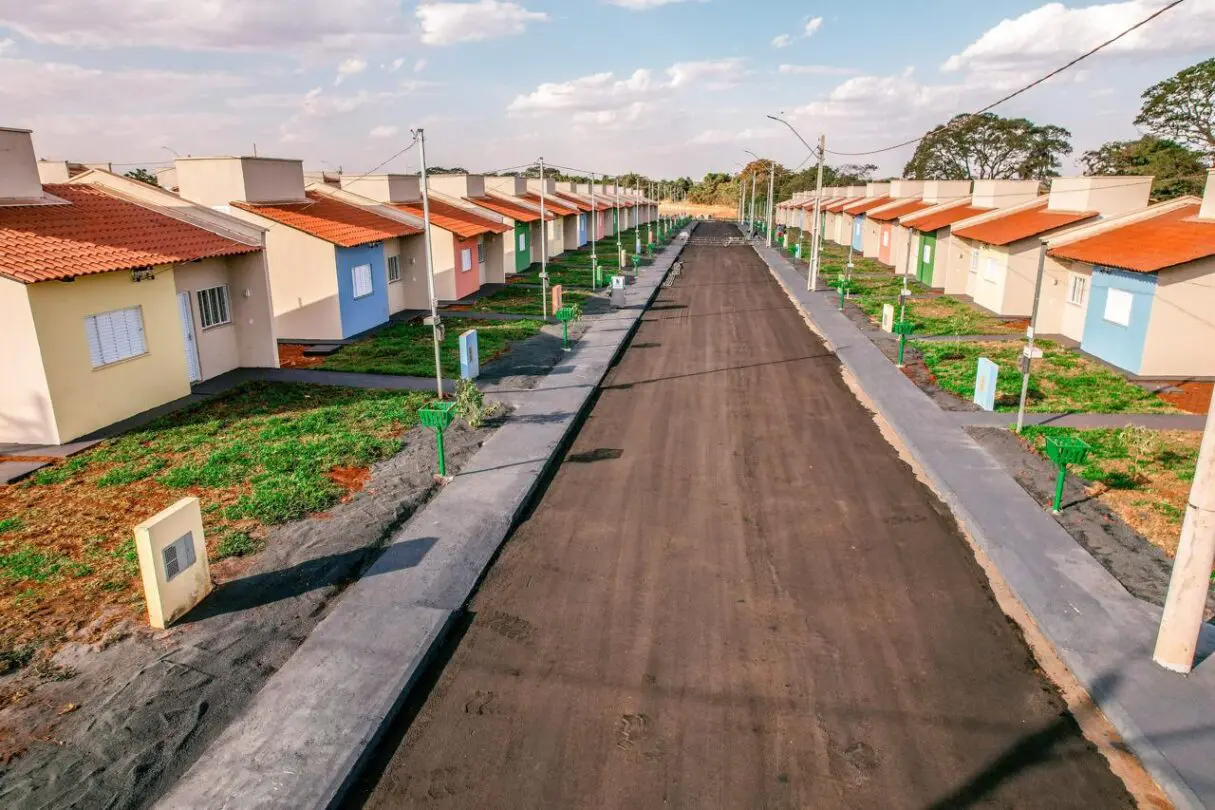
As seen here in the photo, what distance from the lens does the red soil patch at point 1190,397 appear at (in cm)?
1789

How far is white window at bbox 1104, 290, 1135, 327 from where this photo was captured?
2169 centimetres

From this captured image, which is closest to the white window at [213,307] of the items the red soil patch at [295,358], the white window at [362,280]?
the red soil patch at [295,358]

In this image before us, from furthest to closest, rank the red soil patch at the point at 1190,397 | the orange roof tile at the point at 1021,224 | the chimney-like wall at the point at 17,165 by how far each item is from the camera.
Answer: the orange roof tile at the point at 1021,224, the red soil patch at the point at 1190,397, the chimney-like wall at the point at 17,165

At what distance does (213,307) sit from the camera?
2094 centimetres

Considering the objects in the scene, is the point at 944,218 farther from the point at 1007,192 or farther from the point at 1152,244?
the point at 1152,244

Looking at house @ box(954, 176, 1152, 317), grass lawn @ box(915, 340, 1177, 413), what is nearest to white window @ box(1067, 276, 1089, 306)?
grass lawn @ box(915, 340, 1177, 413)

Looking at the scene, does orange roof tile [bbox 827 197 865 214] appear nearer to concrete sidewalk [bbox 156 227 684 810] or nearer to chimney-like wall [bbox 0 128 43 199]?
chimney-like wall [bbox 0 128 43 199]

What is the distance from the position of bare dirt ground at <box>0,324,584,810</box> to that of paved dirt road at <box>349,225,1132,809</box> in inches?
74.1

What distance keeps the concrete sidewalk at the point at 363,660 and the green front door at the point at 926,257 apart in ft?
104

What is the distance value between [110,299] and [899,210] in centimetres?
4519

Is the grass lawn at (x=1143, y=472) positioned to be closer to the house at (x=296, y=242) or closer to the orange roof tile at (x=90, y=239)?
the orange roof tile at (x=90, y=239)

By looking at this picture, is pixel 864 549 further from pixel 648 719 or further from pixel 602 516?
pixel 648 719

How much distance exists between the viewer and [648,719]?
7.52 m

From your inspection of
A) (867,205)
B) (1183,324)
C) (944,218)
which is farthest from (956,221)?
(867,205)
